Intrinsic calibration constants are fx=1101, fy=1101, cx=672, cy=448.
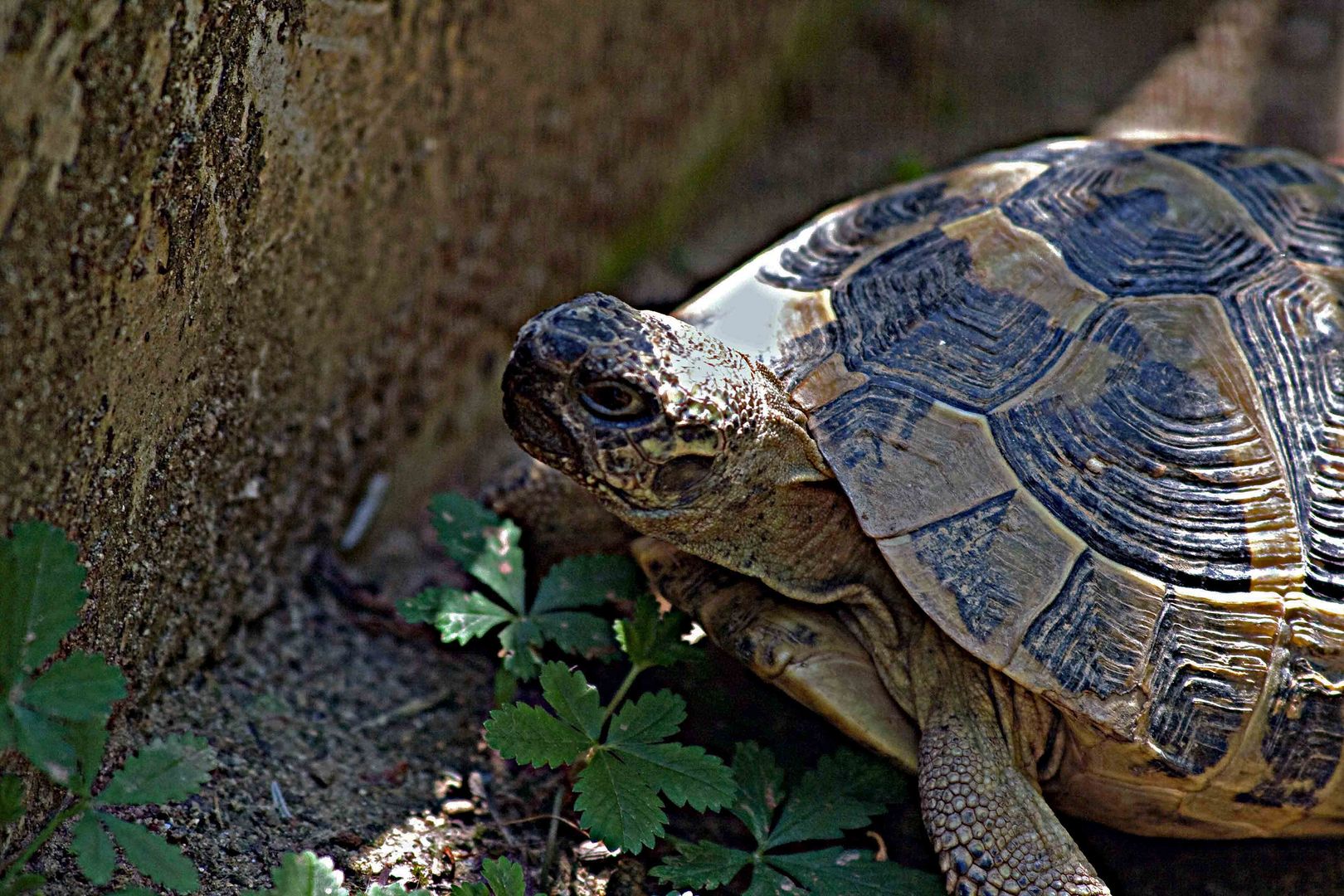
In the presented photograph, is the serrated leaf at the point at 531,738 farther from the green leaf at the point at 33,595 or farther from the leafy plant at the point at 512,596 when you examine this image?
the green leaf at the point at 33,595

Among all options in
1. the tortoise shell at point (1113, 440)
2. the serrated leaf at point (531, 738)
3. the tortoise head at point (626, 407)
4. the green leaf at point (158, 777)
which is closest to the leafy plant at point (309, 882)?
the green leaf at point (158, 777)

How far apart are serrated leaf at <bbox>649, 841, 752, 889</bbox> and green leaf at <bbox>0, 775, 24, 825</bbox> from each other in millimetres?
1219

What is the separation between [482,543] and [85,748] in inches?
47.0

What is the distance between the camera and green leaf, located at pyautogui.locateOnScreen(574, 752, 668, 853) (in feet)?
7.67

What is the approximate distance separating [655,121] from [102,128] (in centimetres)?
331

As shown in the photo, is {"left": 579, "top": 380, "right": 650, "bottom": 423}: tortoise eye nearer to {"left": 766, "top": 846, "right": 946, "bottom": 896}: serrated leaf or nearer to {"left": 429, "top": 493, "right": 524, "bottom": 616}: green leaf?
{"left": 429, "top": 493, "right": 524, "bottom": 616}: green leaf

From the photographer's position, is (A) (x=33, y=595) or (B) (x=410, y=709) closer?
(A) (x=33, y=595)

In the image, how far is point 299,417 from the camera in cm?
306

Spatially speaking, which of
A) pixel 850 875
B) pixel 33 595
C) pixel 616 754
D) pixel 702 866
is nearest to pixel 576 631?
pixel 616 754

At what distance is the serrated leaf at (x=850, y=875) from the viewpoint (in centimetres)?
245

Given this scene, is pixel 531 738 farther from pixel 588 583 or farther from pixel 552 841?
pixel 588 583

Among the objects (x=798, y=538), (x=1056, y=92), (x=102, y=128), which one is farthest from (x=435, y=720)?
(x=1056, y=92)

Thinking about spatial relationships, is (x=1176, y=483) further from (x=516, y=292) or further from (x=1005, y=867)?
(x=516, y=292)

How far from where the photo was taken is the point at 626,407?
7.82 feet
